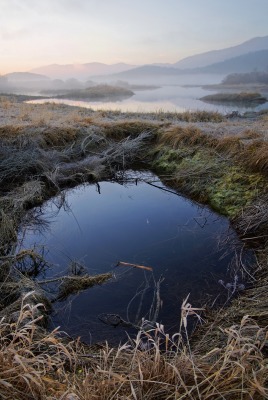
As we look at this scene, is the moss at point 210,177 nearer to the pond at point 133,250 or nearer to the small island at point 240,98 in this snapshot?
the pond at point 133,250

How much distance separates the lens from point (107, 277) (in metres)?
4.58

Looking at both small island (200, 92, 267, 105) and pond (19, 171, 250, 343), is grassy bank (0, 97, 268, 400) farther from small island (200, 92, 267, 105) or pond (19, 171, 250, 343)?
small island (200, 92, 267, 105)

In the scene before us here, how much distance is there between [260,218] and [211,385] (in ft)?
12.9

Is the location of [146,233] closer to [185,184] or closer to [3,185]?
[185,184]

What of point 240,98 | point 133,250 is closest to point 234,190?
point 133,250

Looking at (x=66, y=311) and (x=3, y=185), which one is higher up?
(x=3, y=185)

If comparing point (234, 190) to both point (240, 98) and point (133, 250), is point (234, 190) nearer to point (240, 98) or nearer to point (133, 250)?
point (133, 250)

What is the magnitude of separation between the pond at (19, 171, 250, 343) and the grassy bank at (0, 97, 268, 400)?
23 cm

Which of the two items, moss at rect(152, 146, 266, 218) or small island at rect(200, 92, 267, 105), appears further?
small island at rect(200, 92, 267, 105)

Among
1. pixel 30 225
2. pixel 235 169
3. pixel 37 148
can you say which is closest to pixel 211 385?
pixel 30 225

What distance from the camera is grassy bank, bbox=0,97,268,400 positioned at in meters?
1.98

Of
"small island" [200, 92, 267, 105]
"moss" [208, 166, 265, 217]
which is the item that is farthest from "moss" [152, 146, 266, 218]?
"small island" [200, 92, 267, 105]

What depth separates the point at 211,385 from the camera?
1.92m

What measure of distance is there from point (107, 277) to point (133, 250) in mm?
902
